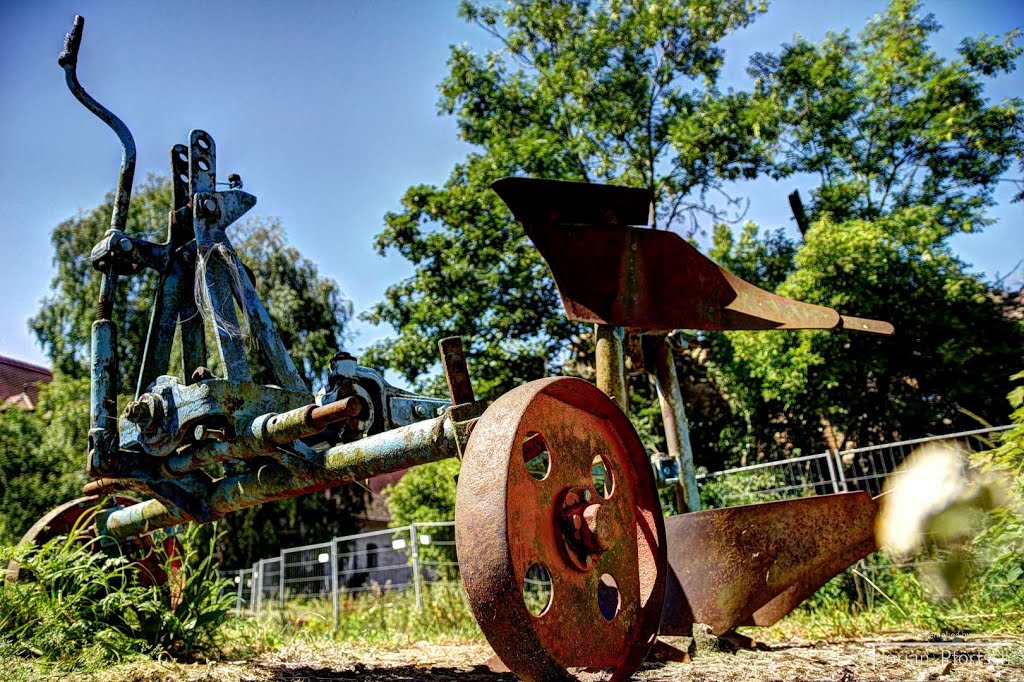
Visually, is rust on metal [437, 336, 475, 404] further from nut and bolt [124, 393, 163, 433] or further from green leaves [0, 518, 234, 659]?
green leaves [0, 518, 234, 659]

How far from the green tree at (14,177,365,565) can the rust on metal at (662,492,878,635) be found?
13.9 m

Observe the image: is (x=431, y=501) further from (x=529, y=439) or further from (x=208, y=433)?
(x=529, y=439)

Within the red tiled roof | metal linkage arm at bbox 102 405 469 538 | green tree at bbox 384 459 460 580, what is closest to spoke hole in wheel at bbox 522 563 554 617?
metal linkage arm at bbox 102 405 469 538

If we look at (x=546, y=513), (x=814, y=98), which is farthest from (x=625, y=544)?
(x=814, y=98)

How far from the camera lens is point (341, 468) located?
113 inches

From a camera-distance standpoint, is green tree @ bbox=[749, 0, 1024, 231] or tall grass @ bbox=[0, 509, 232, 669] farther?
green tree @ bbox=[749, 0, 1024, 231]

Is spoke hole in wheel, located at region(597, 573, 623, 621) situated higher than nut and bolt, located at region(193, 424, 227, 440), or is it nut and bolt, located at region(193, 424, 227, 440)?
nut and bolt, located at region(193, 424, 227, 440)

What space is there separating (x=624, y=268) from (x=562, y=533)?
1.30 meters

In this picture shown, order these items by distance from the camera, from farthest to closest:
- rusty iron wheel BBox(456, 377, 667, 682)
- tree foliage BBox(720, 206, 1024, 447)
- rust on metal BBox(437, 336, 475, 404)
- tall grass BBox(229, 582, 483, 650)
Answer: tree foliage BBox(720, 206, 1024, 447), tall grass BBox(229, 582, 483, 650), rust on metal BBox(437, 336, 475, 404), rusty iron wheel BBox(456, 377, 667, 682)

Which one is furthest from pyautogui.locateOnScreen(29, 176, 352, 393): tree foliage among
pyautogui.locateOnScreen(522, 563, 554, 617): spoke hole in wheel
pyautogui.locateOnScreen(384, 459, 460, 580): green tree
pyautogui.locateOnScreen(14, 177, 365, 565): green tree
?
pyautogui.locateOnScreen(522, 563, 554, 617): spoke hole in wheel

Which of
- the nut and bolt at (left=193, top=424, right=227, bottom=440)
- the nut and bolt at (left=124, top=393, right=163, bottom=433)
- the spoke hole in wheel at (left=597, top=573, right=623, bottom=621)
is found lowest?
the spoke hole in wheel at (left=597, top=573, right=623, bottom=621)

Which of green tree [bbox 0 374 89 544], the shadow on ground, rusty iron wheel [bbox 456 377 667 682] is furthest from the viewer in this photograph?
green tree [bbox 0 374 89 544]

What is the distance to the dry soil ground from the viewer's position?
303cm

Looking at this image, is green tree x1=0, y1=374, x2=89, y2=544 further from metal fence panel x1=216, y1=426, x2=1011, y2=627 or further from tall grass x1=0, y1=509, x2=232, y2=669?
tall grass x1=0, y1=509, x2=232, y2=669
